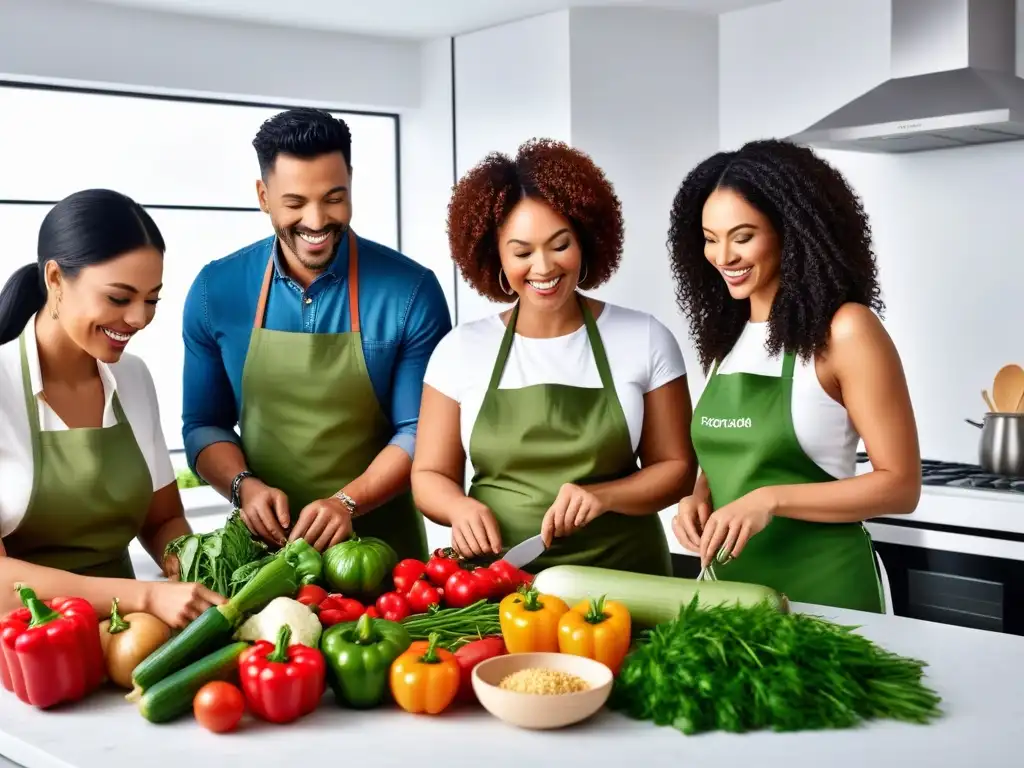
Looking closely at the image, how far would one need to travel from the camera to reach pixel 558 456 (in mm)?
2385

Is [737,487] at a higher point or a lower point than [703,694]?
higher

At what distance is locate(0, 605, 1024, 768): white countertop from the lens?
148 centimetres

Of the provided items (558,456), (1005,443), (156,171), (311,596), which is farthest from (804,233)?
(156,171)

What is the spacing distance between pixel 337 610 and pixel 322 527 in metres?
0.47

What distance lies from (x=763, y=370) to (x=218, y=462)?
1160mm

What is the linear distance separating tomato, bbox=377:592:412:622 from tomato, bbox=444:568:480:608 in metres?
0.08

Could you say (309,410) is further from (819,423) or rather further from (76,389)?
(819,423)

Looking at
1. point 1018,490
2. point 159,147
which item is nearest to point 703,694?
point 1018,490

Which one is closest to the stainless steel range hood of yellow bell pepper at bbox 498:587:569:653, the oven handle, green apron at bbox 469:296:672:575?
the oven handle

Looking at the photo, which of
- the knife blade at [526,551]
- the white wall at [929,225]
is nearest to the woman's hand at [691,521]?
the knife blade at [526,551]

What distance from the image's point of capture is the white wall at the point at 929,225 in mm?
4281

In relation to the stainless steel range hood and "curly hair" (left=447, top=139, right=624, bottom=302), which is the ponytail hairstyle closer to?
Result: "curly hair" (left=447, top=139, right=624, bottom=302)

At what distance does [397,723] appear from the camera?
162cm

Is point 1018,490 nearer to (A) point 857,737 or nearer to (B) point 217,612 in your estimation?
(A) point 857,737
